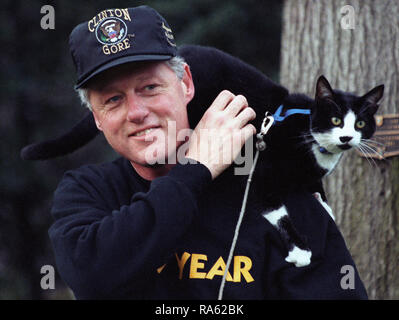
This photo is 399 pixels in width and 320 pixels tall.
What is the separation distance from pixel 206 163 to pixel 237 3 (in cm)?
517

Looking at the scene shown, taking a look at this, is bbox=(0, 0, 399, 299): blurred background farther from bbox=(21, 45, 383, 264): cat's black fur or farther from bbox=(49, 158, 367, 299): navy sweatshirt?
bbox=(49, 158, 367, 299): navy sweatshirt

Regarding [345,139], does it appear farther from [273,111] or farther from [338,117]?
[273,111]

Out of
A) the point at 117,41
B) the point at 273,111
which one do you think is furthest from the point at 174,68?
the point at 273,111

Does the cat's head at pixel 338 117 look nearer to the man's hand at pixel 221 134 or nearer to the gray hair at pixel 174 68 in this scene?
the man's hand at pixel 221 134

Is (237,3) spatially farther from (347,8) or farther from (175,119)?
(175,119)

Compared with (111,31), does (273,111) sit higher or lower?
lower

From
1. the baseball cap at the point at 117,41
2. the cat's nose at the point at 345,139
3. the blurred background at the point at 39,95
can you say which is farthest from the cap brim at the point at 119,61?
the blurred background at the point at 39,95

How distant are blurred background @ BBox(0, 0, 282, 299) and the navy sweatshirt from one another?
15.6 feet

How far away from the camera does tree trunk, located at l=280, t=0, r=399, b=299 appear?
246 cm

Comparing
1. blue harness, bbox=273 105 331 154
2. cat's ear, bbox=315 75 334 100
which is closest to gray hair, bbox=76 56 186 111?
blue harness, bbox=273 105 331 154

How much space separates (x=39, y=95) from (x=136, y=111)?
5910mm

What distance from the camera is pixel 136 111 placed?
1442mm

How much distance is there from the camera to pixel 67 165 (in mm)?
7156

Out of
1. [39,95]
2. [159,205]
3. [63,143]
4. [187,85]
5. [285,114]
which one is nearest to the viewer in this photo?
[159,205]
